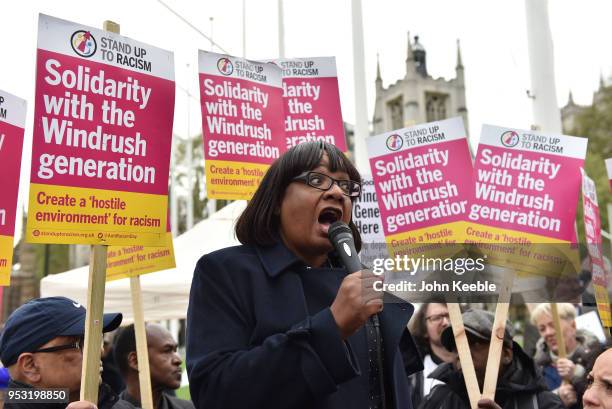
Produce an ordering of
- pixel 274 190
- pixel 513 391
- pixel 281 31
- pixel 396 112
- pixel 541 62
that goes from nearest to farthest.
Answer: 1. pixel 274 190
2. pixel 513 391
3. pixel 541 62
4. pixel 281 31
5. pixel 396 112

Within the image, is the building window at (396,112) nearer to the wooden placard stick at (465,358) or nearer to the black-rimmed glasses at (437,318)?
the black-rimmed glasses at (437,318)

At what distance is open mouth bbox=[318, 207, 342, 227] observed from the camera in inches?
82.8

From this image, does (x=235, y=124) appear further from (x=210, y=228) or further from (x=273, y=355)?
(x=210, y=228)

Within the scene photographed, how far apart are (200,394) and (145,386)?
2.45 metres

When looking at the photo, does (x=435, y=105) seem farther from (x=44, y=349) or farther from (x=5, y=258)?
(x=44, y=349)

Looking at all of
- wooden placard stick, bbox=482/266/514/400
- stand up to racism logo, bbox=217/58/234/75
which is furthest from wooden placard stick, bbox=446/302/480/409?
stand up to racism logo, bbox=217/58/234/75

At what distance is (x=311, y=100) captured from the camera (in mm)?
5098

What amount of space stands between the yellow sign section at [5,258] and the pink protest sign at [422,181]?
2024 millimetres

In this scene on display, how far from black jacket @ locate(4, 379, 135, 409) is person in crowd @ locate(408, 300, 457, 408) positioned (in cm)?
256

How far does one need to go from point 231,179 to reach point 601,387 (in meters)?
2.70

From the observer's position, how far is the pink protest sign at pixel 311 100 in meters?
5.09

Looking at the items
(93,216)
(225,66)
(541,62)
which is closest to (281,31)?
(541,62)

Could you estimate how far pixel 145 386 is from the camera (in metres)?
4.19

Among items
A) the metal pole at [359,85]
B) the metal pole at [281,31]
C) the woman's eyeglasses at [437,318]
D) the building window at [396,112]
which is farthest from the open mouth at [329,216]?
the building window at [396,112]
